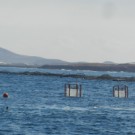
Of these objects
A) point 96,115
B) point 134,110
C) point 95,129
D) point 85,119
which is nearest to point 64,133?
point 95,129

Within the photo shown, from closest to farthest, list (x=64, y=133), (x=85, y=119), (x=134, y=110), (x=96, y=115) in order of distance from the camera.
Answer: (x=64, y=133) < (x=85, y=119) < (x=96, y=115) < (x=134, y=110)

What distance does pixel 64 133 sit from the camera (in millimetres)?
81062

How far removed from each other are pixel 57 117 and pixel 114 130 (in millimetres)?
15813

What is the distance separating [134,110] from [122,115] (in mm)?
13324

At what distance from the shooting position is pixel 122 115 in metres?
110

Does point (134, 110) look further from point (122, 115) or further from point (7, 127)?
point (7, 127)

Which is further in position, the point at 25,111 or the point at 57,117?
the point at 25,111

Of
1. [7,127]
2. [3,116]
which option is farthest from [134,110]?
[7,127]

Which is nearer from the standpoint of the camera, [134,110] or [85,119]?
[85,119]

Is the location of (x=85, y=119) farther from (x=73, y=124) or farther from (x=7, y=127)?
(x=7, y=127)

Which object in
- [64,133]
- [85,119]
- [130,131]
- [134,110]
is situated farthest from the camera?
[134,110]

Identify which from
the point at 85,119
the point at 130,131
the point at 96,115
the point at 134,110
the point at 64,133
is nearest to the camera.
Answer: the point at 64,133

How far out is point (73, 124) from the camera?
91.3 meters

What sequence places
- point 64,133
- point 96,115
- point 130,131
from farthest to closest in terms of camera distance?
point 96,115 → point 130,131 → point 64,133
